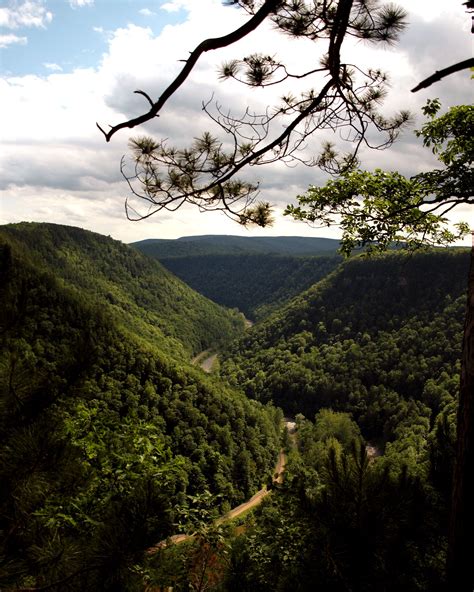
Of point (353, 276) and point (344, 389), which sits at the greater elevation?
point (353, 276)

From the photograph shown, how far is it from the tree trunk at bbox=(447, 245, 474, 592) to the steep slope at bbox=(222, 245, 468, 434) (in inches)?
2974

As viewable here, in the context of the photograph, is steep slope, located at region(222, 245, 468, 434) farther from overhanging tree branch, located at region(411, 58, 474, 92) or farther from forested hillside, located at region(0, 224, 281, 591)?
overhanging tree branch, located at region(411, 58, 474, 92)

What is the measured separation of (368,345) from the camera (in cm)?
9412

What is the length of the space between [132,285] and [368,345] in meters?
87.2

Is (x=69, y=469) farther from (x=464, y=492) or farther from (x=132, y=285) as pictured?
(x=132, y=285)

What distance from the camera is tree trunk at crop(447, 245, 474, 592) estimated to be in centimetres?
272

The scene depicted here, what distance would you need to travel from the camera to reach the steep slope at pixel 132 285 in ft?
382

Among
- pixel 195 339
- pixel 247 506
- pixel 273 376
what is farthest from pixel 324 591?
pixel 195 339

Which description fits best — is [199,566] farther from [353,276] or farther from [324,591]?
[353,276]

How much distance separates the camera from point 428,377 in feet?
255

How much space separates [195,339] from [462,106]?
132m

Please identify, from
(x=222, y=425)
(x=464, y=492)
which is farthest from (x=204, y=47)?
(x=222, y=425)

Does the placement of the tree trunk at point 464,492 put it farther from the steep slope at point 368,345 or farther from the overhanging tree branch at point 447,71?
the steep slope at point 368,345

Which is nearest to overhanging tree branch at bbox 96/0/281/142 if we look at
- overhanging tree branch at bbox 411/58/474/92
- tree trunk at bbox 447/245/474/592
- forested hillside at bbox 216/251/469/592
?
overhanging tree branch at bbox 411/58/474/92
